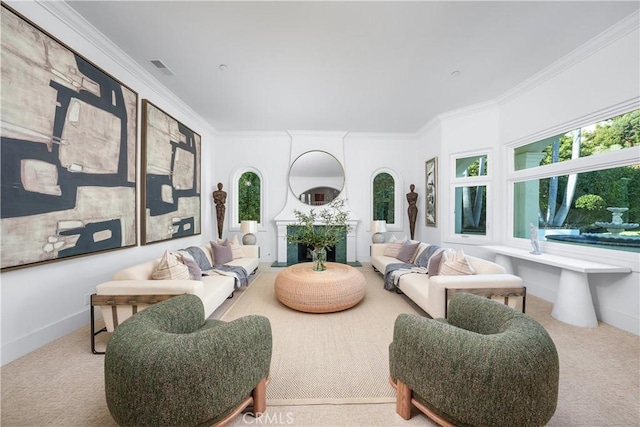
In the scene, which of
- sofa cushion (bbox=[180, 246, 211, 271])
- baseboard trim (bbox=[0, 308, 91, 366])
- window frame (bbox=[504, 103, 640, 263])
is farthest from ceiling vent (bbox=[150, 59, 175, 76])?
window frame (bbox=[504, 103, 640, 263])

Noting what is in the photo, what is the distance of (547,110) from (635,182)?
52.4 inches

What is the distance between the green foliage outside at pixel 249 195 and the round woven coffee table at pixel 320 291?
10.1 ft

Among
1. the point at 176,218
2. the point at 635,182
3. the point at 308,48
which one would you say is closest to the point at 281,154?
the point at 176,218

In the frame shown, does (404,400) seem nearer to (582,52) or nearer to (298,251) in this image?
(582,52)

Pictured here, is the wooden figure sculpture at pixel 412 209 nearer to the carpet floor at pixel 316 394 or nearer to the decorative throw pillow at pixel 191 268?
the carpet floor at pixel 316 394

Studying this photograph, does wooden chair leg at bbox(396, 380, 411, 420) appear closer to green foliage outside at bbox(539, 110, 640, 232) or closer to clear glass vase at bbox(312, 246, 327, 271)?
clear glass vase at bbox(312, 246, 327, 271)

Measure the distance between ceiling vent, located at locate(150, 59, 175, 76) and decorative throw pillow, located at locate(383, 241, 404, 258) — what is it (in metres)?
4.36

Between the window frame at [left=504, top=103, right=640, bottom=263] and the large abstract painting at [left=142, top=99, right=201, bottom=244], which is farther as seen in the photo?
the large abstract painting at [left=142, top=99, right=201, bottom=244]

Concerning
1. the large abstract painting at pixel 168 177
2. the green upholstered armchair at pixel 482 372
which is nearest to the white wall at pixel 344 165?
the large abstract painting at pixel 168 177

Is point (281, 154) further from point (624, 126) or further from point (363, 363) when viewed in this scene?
point (624, 126)

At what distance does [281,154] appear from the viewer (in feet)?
18.8

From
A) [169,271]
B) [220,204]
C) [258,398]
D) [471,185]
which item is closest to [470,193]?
[471,185]

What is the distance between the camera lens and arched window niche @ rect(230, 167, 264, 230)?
19.1 ft

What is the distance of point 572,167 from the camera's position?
10.0ft
